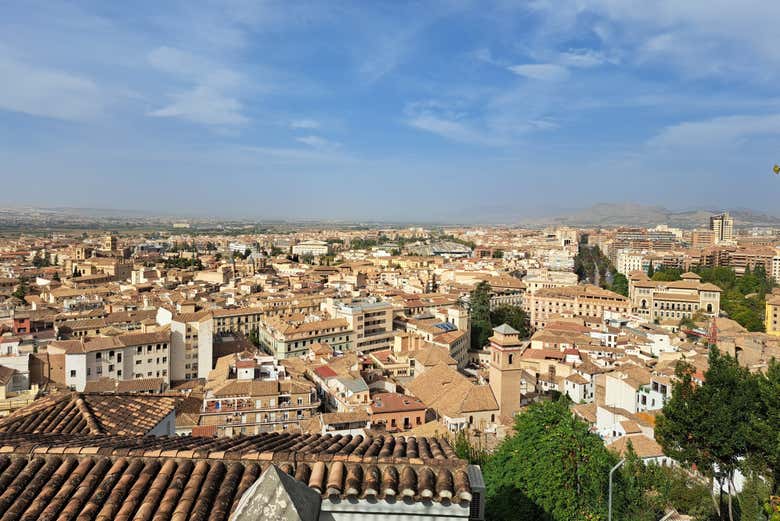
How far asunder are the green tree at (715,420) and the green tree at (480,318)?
20.3m

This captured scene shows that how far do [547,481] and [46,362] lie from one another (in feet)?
54.2

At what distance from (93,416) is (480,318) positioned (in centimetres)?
2748

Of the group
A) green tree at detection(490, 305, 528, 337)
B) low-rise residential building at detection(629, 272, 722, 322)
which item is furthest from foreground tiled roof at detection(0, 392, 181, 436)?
low-rise residential building at detection(629, 272, 722, 322)

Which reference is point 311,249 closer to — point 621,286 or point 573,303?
point 621,286

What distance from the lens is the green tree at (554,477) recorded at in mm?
8219

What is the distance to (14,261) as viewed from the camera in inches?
2226

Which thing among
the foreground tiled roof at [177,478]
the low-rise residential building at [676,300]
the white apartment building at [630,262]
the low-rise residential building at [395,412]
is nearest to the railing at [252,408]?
the low-rise residential building at [395,412]

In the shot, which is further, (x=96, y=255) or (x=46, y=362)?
(x=96, y=255)

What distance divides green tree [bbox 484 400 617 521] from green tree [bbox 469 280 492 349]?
19922 mm

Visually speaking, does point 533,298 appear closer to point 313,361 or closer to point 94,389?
point 313,361

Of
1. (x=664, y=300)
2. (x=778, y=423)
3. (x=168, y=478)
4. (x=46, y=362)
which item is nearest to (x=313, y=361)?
(x=46, y=362)

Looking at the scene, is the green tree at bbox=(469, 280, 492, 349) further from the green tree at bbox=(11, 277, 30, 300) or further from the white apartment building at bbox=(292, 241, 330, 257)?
the white apartment building at bbox=(292, 241, 330, 257)

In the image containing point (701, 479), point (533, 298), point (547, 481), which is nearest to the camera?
point (547, 481)

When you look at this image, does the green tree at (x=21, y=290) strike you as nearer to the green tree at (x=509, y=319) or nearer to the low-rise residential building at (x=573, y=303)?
the green tree at (x=509, y=319)
